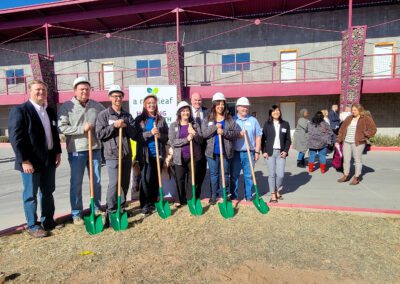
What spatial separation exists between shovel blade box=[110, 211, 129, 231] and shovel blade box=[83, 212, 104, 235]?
13cm

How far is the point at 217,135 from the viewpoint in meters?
4.07

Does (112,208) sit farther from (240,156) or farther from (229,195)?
(240,156)

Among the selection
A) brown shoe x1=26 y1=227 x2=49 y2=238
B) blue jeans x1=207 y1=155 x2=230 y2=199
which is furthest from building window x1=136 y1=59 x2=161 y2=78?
brown shoe x1=26 y1=227 x2=49 y2=238

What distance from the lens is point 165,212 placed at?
12.2ft

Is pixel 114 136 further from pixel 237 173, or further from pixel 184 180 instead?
pixel 237 173

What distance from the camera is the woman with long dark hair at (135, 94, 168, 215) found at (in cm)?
382

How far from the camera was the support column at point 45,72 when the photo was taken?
45.6 ft

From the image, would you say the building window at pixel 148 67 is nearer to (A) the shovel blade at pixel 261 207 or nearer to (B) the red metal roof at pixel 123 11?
(B) the red metal roof at pixel 123 11

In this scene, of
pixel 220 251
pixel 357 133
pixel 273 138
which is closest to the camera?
pixel 220 251

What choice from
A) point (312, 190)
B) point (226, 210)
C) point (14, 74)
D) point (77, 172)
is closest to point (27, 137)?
point (77, 172)

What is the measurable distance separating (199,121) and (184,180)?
92 cm

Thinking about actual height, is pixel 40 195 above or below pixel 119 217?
above

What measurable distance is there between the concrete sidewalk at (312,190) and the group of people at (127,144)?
2.79 ft

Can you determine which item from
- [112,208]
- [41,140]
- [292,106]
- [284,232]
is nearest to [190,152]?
[112,208]
